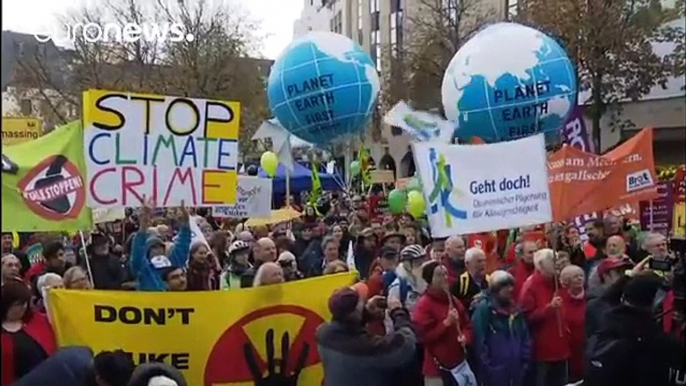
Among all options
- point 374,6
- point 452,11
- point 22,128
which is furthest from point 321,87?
point 374,6

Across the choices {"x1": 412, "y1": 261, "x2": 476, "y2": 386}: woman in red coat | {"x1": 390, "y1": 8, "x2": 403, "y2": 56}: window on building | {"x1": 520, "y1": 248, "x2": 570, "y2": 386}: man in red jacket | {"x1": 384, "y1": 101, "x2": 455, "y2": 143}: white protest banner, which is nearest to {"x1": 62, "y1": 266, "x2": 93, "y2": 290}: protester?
{"x1": 412, "y1": 261, "x2": 476, "y2": 386}: woman in red coat

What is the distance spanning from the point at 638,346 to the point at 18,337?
3.09 meters

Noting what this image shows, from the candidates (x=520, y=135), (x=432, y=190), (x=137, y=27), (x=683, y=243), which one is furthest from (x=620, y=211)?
(x=137, y=27)

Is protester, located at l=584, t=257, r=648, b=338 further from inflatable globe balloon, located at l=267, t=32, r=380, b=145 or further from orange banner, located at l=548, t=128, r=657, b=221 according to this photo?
inflatable globe balloon, located at l=267, t=32, r=380, b=145

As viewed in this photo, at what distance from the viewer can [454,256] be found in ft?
25.6

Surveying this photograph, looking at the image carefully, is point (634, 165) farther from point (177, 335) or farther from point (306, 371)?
point (177, 335)

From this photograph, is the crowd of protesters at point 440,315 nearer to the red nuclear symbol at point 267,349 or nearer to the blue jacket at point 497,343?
the blue jacket at point 497,343

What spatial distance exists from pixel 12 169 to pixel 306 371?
241 centimetres

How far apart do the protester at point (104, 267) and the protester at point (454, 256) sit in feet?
10.1

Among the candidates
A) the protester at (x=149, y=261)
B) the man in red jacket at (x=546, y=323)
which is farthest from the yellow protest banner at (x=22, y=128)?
the man in red jacket at (x=546, y=323)

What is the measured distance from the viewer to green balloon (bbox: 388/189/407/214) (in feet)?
55.6

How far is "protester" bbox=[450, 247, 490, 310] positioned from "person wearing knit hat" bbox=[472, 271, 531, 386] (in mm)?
556

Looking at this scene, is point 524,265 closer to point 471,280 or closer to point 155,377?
point 471,280

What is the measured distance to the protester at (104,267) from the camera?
30.1 feet
